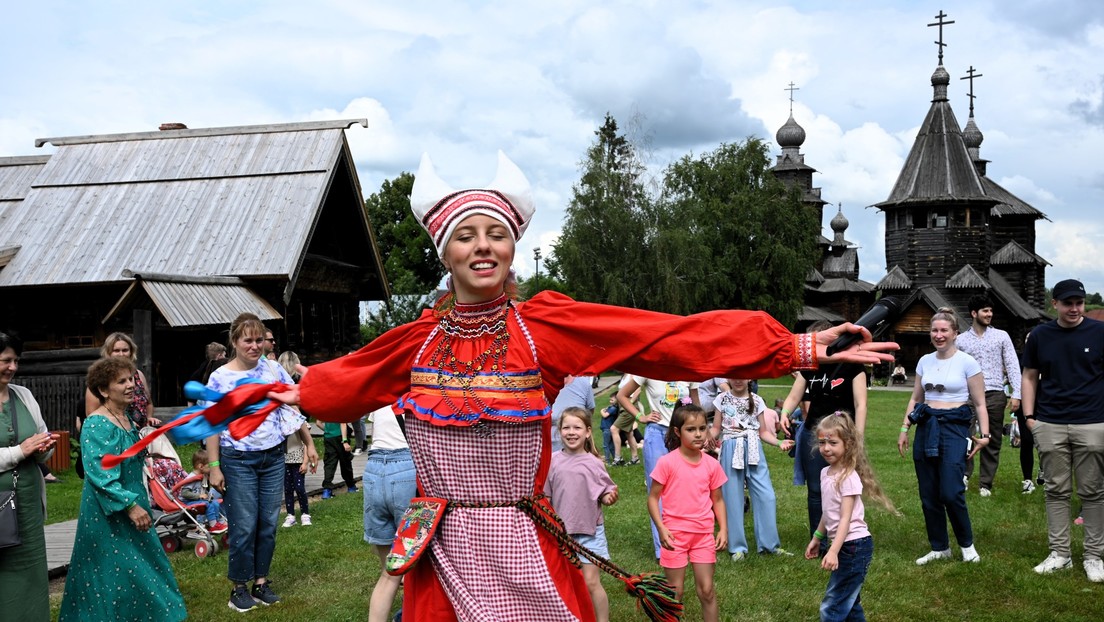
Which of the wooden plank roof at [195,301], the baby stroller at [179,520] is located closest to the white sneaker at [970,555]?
the baby stroller at [179,520]

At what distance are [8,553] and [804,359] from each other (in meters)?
4.40

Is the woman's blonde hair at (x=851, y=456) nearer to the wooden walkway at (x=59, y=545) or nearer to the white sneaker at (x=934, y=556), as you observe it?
the white sneaker at (x=934, y=556)

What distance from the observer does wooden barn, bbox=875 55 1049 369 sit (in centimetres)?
5172

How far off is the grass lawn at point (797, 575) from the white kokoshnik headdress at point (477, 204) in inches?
158

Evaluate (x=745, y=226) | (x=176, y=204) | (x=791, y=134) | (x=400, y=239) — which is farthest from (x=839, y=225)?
(x=176, y=204)

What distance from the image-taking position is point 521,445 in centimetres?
319

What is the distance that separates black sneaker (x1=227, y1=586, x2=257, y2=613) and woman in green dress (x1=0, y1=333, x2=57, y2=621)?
1.65 m

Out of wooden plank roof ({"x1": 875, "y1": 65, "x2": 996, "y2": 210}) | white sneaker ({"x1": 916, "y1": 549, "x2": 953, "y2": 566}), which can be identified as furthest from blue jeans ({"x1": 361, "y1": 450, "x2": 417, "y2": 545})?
wooden plank roof ({"x1": 875, "y1": 65, "x2": 996, "y2": 210})

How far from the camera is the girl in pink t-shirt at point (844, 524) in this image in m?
5.66

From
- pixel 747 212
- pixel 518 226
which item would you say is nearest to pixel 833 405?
pixel 518 226

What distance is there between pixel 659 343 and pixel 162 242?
56.6ft

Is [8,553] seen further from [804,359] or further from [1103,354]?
[1103,354]

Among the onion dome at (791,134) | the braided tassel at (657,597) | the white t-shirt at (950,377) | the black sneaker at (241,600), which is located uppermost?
the onion dome at (791,134)

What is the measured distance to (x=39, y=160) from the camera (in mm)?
22234
